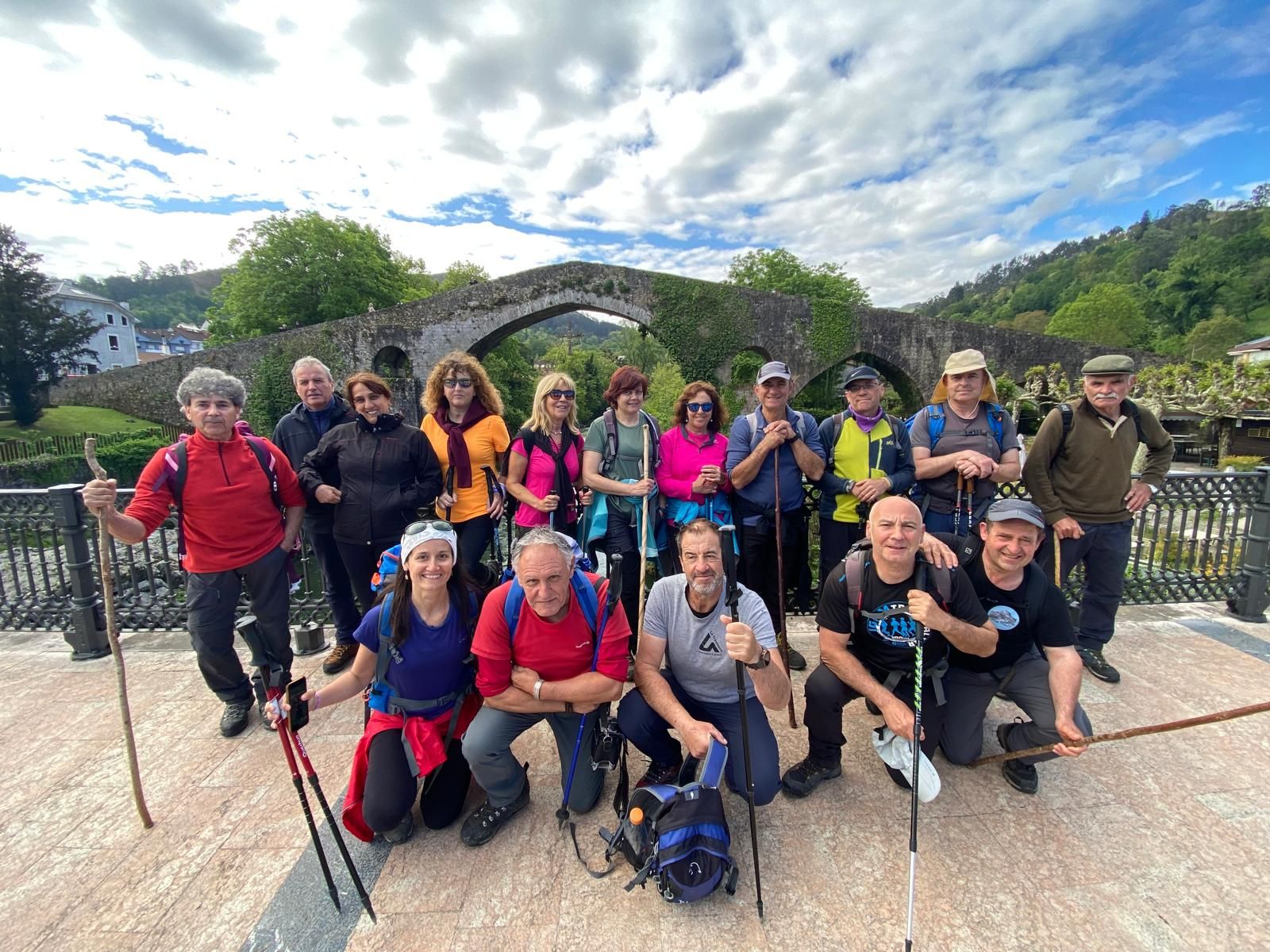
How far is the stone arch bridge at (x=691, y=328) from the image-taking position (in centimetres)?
2030

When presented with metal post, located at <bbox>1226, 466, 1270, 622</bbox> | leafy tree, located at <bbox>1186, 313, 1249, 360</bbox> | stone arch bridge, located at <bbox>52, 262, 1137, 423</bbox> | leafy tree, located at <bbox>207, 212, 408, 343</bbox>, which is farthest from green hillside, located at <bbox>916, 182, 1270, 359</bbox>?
leafy tree, located at <bbox>207, 212, 408, 343</bbox>

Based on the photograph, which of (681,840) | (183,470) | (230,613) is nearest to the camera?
(681,840)

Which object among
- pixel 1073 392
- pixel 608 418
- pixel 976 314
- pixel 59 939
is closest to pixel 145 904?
pixel 59 939

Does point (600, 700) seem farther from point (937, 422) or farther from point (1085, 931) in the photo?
point (937, 422)

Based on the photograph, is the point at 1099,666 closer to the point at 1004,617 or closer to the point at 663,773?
the point at 1004,617

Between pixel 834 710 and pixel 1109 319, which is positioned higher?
pixel 1109 319

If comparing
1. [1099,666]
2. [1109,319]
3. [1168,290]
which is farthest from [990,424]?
[1168,290]

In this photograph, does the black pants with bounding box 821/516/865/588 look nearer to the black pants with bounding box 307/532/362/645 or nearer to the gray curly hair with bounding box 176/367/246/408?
the black pants with bounding box 307/532/362/645

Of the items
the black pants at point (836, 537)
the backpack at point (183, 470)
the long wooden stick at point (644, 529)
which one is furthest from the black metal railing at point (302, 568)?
the long wooden stick at point (644, 529)

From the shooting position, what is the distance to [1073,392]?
60.7 feet

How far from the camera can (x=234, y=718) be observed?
3.08 m

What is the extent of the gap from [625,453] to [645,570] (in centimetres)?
75

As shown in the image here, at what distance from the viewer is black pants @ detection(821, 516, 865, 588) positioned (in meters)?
3.47

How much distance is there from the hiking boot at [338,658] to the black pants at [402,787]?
5.21 ft
